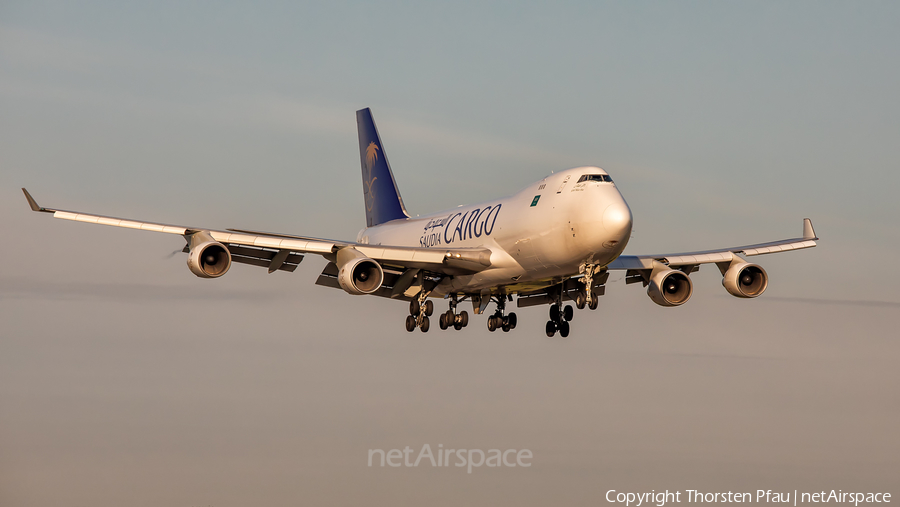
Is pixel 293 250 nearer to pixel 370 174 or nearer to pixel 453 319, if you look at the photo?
pixel 453 319

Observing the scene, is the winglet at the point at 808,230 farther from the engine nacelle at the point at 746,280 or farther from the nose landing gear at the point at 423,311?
the nose landing gear at the point at 423,311

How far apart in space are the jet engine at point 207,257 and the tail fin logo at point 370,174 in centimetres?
2262

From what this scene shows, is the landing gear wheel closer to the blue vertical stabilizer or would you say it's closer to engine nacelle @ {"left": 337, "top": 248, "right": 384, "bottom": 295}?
engine nacelle @ {"left": 337, "top": 248, "right": 384, "bottom": 295}

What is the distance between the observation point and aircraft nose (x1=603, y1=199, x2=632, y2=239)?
3431 cm

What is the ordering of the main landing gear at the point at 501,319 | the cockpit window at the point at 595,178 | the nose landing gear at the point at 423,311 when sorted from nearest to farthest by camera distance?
the cockpit window at the point at 595,178
the nose landing gear at the point at 423,311
the main landing gear at the point at 501,319

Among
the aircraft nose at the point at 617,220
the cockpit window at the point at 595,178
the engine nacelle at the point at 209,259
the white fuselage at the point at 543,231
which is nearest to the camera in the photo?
the aircraft nose at the point at 617,220

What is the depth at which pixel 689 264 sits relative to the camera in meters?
43.4

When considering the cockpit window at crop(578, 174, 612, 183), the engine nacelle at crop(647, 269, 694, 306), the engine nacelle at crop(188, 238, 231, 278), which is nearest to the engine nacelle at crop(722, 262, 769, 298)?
the engine nacelle at crop(647, 269, 694, 306)

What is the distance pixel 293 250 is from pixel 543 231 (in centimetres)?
1035

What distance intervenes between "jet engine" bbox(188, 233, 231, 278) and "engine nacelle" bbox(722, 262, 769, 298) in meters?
22.1

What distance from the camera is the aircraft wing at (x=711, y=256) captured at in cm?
4244

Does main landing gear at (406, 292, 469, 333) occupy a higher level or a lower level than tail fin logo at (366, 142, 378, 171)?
lower

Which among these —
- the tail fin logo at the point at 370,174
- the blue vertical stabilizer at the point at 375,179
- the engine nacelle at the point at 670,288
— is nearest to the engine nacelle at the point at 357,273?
the engine nacelle at the point at 670,288

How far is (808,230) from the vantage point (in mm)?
45375
